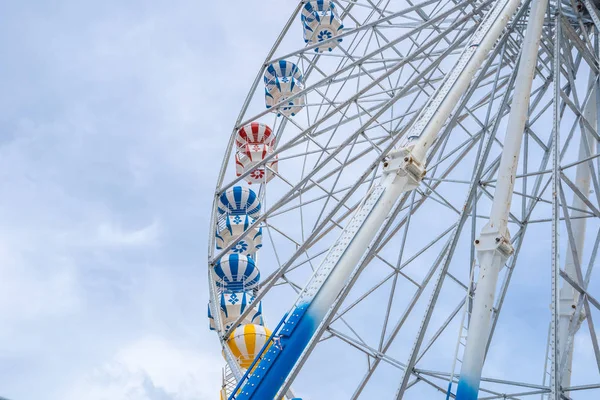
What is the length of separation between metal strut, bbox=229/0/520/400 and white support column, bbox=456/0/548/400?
3.09 feet

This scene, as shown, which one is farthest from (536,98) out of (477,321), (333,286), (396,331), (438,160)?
(333,286)

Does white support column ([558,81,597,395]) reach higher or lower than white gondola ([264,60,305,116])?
lower

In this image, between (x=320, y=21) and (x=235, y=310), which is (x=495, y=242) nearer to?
(x=235, y=310)

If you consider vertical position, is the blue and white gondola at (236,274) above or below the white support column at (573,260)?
below

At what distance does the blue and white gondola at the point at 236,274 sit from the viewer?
15.9m

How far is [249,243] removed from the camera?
54.1 feet

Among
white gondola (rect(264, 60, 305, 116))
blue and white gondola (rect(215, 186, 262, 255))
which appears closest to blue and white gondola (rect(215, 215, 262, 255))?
blue and white gondola (rect(215, 186, 262, 255))

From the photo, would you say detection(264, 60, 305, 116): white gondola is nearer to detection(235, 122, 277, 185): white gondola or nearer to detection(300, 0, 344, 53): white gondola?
detection(235, 122, 277, 185): white gondola

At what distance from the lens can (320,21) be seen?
1902 centimetres

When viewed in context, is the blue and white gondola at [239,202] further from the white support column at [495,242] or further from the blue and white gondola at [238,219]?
the white support column at [495,242]

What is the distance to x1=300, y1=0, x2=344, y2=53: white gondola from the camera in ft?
62.4

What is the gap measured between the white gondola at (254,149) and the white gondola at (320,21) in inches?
102

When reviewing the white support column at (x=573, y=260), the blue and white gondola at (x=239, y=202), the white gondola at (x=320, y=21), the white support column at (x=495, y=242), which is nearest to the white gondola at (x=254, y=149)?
the blue and white gondola at (x=239, y=202)

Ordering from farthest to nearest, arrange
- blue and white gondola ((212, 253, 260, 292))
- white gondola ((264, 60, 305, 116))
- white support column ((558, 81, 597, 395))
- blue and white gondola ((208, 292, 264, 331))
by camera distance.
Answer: white gondola ((264, 60, 305, 116)) < blue and white gondola ((212, 253, 260, 292)) < blue and white gondola ((208, 292, 264, 331)) < white support column ((558, 81, 597, 395))
